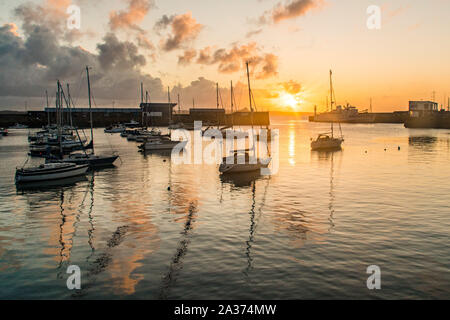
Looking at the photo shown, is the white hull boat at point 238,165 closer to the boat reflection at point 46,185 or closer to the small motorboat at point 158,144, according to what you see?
the boat reflection at point 46,185

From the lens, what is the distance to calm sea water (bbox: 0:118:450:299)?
49.7 feet

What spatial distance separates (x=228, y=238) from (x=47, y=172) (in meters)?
26.6

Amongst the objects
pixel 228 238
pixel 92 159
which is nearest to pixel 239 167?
pixel 92 159

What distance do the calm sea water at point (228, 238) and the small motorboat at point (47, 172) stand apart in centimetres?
139

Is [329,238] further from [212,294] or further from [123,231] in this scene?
[123,231]

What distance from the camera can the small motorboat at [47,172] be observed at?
38.0 metres

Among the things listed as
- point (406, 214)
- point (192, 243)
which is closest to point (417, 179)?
point (406, 214)

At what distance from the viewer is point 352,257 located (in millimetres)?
18219

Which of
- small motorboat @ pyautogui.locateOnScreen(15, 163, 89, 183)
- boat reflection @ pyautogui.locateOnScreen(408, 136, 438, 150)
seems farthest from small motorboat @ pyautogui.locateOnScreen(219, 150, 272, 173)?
boat reflection @ pyautogui.locateOnScreen(408, 136, 438, 150)

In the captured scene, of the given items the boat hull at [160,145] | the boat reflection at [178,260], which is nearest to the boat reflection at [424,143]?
the boat hull at [160,145]

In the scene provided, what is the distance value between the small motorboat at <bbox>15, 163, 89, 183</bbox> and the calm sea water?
1393 mm

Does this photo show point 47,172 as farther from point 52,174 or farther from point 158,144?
point 158,144

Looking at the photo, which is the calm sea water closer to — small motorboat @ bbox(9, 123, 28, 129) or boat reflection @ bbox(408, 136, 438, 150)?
boat reflection @ bbox(408, 136, 438, 150)
